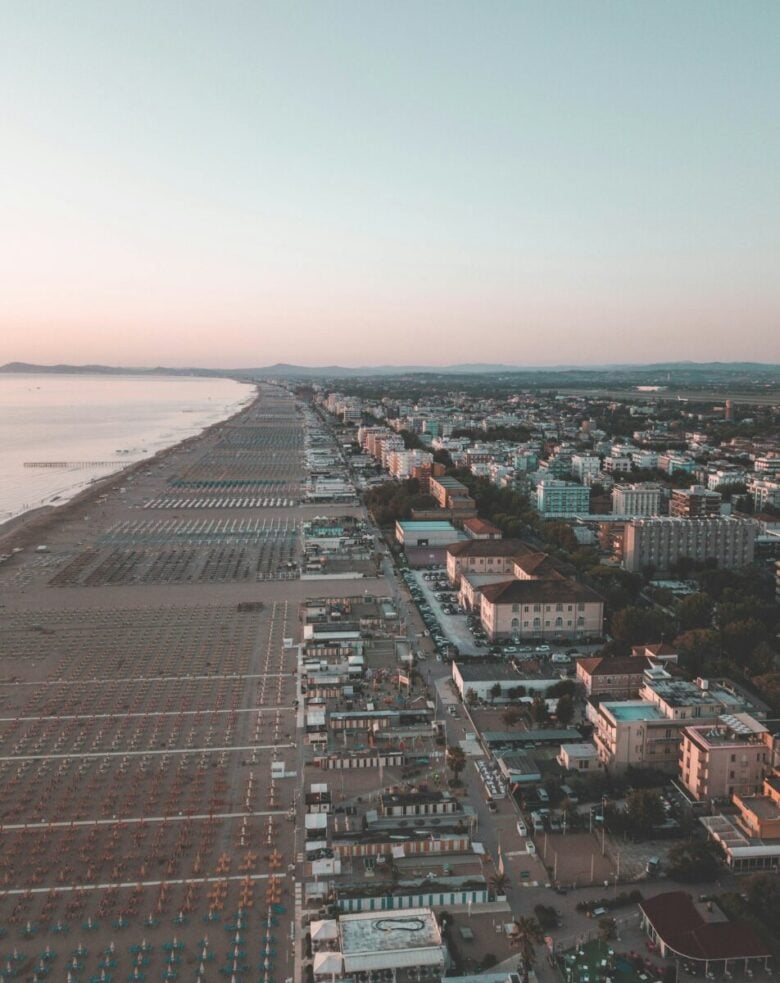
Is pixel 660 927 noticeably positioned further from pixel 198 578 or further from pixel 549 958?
pixel 198 578

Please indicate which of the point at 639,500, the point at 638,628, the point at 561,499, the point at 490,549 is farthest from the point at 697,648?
the point at 561,499

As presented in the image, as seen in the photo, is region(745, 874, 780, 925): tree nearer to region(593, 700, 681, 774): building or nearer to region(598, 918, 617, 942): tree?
region(598, 918, 617, 942): tree

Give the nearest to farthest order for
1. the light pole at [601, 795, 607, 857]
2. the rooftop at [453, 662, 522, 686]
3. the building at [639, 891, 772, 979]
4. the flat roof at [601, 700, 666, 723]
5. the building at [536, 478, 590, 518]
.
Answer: the building at [639, 891, 772, 979], the light pole at [601, 795, 607, 857], the flat roof at [601, 700, 666, 723], the rooftop at [453, 662, 522, 686], the building at [536, 478, 590, 518]

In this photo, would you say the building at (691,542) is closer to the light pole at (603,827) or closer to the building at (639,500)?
the building at (639,500)

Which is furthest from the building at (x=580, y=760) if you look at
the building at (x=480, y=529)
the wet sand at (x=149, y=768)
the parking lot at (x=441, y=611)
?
the building at (x=480, y=529)

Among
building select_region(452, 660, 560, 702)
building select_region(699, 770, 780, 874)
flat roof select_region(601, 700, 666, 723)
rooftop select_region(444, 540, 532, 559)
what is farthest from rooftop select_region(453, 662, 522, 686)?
rooftop select_region(444, 540, 532, 559)
